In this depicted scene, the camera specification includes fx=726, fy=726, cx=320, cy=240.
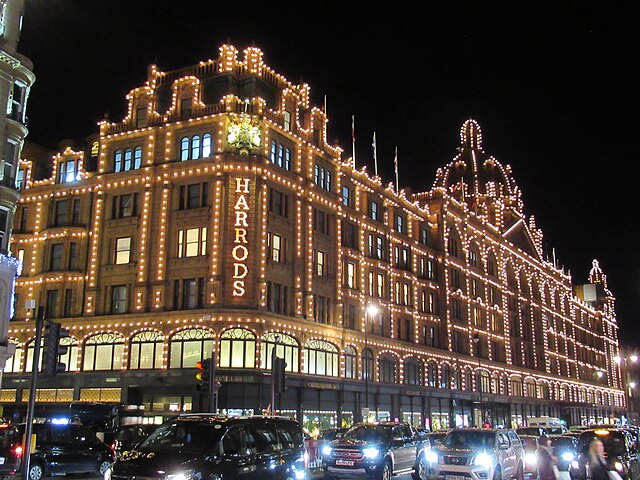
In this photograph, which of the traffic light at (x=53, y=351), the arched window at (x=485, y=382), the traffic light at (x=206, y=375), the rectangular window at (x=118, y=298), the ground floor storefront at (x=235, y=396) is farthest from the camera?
the arched window at (x=485, y=382)

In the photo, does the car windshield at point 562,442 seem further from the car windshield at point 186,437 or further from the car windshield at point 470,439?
the car windshield at point 186,437

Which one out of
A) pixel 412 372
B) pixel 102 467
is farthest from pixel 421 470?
pixel 412 372

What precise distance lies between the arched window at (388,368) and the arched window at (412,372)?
198cm

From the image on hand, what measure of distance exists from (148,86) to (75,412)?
2430 cm

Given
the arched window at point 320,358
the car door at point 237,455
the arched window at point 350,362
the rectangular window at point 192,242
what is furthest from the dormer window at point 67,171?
the car door at point 237,455

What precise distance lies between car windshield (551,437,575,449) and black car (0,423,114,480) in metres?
19.1

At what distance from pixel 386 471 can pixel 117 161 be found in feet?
116

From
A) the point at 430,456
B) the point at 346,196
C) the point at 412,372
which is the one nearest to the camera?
the point at 430,456

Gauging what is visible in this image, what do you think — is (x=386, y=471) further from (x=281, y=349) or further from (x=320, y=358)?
(x=320, y=358)

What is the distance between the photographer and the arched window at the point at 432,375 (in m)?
68.0

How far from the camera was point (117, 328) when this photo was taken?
49.3 m

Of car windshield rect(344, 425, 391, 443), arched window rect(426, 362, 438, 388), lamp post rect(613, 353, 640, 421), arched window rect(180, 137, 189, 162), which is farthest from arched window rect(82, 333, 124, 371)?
lamp post rect(613, 353, 640, 421)

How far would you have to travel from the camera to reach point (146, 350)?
1908 inches

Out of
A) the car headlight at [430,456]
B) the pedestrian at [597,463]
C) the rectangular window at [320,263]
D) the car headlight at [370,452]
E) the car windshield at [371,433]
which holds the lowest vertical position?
the car headlight at [430,456]
